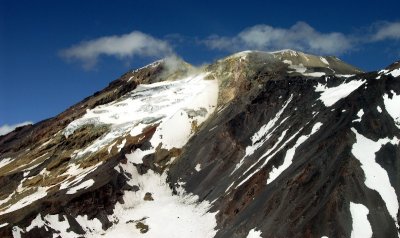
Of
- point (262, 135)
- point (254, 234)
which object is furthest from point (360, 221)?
point (262, 135)

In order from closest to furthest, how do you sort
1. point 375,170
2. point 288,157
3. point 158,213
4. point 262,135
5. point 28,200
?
1. point 375,170
2. point 288,157
3. point 158,213
4. point 262,135
5. point 28,200

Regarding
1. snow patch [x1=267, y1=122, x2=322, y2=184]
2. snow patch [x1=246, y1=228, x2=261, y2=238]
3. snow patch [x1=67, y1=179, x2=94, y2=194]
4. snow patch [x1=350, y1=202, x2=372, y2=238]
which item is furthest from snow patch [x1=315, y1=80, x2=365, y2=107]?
snow patch [x1=67, y1=179, x2=94, y2=194]

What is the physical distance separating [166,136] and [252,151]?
2534 centimetres

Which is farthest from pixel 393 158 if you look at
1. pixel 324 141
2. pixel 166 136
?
pixel 166 136

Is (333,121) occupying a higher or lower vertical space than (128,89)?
lower

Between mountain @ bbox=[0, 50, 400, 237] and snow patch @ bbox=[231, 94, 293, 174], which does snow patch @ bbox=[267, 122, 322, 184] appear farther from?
snow patch @ bbox=[231, 94, 293, 174]

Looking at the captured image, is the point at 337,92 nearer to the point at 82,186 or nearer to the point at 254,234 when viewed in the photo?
the point at 254,234

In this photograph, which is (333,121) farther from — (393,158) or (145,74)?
(145,74)

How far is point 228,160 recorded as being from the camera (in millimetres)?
86562

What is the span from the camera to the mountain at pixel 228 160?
57219 millimetres

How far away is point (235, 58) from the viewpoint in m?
134

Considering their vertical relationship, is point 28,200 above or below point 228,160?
above

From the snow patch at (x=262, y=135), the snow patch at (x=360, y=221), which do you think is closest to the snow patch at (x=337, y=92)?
the snow patch at (x=262, y=135)

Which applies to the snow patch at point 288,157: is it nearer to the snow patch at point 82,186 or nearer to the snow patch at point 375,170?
the snow patch at point 375,170
